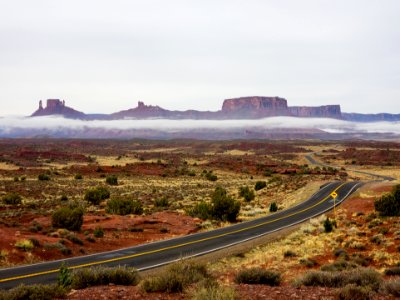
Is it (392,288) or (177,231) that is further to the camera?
(177,231)

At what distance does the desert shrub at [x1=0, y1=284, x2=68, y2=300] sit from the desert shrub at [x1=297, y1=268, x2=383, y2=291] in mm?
6505

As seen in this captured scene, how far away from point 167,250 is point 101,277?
963 cm

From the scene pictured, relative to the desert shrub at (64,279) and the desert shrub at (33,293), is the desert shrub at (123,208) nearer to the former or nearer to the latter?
the desert shrub at (64,279)

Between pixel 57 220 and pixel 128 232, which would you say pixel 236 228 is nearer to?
pixel 128 232

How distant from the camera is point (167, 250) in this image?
2109 centimetres

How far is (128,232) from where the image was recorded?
27.3 metres

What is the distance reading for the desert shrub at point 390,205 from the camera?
26.3 meters

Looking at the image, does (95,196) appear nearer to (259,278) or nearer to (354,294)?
(259,278)

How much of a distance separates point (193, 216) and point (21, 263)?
17880 millimetres

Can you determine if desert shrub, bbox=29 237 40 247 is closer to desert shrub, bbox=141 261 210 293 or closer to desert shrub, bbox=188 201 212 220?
desert shrub, bbox=141 261 210 293

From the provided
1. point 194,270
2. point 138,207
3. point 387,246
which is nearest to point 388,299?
point 194,270

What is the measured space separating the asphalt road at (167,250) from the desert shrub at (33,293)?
406 centimetres

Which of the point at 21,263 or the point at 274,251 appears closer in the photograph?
the point at 21,263

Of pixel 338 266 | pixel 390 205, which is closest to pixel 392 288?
pixel 338 266
